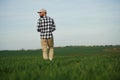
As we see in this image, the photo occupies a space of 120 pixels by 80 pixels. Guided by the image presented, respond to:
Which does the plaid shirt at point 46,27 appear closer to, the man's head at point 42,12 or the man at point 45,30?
the man at point 45,30

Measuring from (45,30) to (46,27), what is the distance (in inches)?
4.9

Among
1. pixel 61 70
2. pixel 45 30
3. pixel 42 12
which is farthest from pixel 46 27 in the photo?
pixel 61 70

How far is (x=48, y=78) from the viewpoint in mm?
3986

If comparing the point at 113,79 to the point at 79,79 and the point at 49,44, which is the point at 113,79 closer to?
the point at 79,79

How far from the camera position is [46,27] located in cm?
981

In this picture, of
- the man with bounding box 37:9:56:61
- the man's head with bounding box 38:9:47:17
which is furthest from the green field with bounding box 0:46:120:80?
the man's head with bounding box 38:9:47:17

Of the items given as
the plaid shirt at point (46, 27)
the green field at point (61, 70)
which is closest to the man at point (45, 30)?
the plaid shirt at point (46, 27)

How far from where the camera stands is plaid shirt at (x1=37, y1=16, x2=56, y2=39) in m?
9.74

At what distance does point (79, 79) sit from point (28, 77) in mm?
837

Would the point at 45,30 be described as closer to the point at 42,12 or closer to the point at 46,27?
the point at 46,27

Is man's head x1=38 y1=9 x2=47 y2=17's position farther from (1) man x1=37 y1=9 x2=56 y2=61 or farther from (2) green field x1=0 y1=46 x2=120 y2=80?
(2) green field x1=0 y1=46 x2=120 y2=80

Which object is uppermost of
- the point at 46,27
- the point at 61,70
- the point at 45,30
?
the point at 46,27

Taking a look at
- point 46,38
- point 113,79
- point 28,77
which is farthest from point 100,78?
point 46,38

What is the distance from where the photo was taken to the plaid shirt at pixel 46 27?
9742 mm
